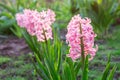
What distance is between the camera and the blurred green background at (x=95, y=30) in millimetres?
3922

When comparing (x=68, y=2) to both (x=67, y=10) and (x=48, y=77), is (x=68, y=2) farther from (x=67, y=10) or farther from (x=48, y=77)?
(x=48, y=77)

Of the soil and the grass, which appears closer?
the grass

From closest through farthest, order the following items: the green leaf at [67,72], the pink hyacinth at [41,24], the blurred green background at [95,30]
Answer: the green leaf at [67,72], the pink hyacinth at [41,24], the blurred green background at [95,30]

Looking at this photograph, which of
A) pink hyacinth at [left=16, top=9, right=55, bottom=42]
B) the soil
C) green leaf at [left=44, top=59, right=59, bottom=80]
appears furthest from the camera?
the soil

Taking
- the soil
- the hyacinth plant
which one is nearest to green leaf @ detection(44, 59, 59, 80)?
the hyacinth plant

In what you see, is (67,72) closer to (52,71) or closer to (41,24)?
(52,71)

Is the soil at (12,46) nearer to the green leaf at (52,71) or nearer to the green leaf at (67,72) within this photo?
the green leaf at (52,71)

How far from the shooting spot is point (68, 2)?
25.2 ft

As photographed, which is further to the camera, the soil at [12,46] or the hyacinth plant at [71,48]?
the soil at [12,46]

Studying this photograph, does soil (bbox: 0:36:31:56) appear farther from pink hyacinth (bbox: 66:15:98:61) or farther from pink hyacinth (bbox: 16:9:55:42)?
pink hyacinth (bbox: 66:15:98:61)

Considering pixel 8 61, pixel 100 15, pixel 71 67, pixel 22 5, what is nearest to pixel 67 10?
pixel 22 5

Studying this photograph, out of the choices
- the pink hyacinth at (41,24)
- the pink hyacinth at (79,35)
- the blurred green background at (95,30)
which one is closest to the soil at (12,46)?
the blurred green background at (95,30)

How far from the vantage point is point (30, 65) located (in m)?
4.18

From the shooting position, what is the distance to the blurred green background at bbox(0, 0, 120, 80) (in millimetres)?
3922
